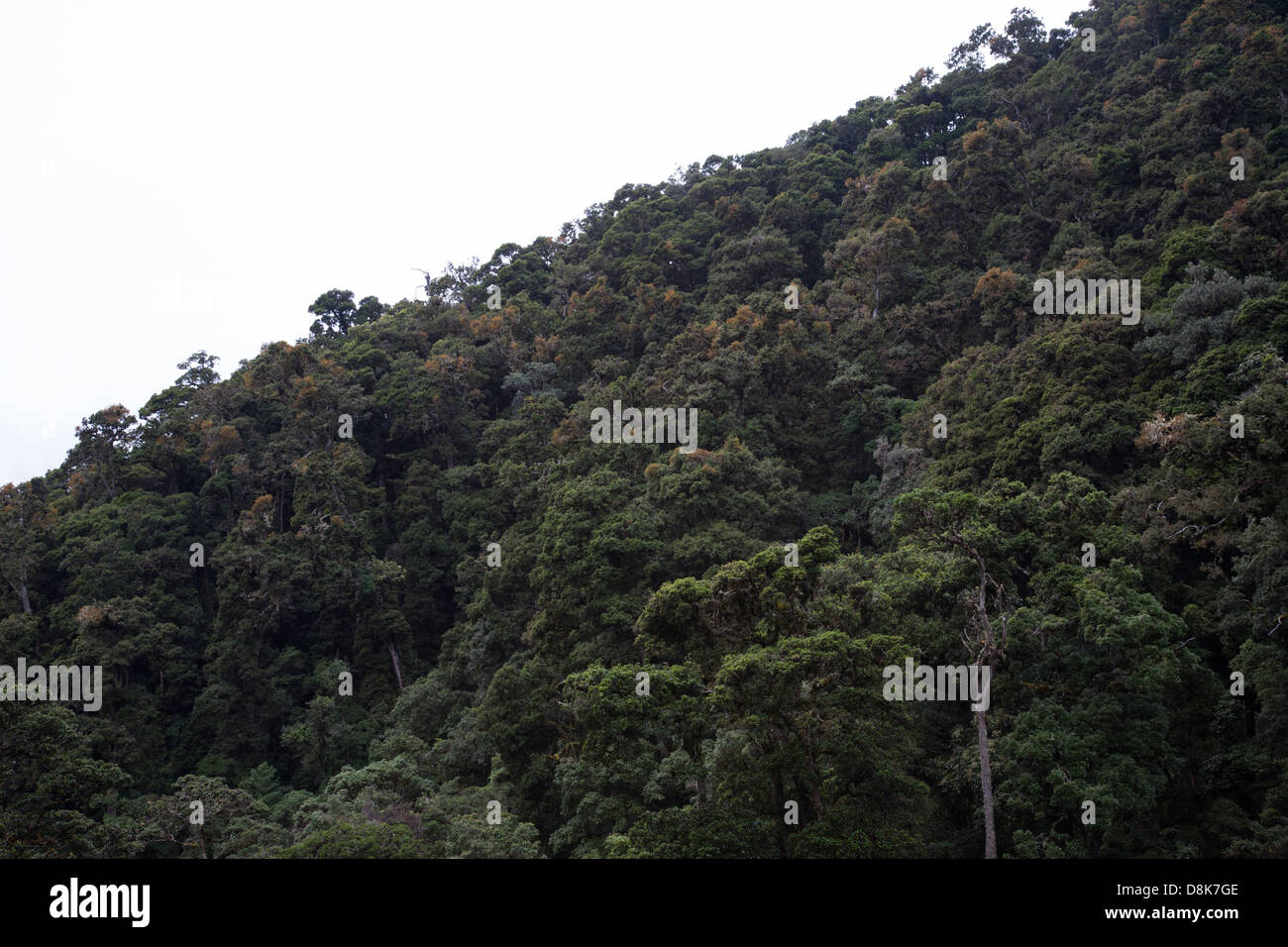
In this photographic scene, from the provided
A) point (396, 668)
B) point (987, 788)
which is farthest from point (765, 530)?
point (396, 668)

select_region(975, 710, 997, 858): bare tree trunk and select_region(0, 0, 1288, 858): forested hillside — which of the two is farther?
select_region(0, 0, 1288, 858): forested hillside

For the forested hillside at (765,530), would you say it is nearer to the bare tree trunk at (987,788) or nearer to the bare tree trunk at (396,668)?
the bare tree trunk at (987,788)

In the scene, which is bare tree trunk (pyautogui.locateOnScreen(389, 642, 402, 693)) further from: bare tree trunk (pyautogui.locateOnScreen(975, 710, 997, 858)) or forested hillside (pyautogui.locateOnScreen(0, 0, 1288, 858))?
bare tree trunk (pyautogui.locateOnScreen(975, 710, 997, 858))

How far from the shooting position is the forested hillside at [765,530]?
38.5 feet

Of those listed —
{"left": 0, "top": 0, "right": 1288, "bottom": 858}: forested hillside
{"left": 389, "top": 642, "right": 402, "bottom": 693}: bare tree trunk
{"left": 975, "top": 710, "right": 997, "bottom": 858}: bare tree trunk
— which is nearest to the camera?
{"left": 975, "top": 710, "right": 997, "bottom": 858}: bare tree trunk

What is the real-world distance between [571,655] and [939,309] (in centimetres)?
1830

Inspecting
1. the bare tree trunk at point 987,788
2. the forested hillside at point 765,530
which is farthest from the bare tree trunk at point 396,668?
the bare tree trunk at point 987,788

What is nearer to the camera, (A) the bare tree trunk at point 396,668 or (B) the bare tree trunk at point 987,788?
(B) the bare tree trunk at point 987,788

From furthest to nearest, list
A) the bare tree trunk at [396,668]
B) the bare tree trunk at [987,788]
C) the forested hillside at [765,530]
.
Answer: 1. the bare tree trunk at [396,668]
2. the forested hillside at [765,530]
3. the bare tree trunk at [987,788]

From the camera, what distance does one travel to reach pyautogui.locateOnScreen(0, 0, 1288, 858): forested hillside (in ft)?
38.5

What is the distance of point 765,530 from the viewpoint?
2173cm

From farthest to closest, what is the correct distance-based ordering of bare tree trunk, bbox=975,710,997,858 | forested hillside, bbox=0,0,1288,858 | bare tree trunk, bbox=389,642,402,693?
bare tree trunk, bbox=389,642,402,693
forested hillside, bbox=0,0,1288,858
bare tree trunk, bbox=975,710,997,858

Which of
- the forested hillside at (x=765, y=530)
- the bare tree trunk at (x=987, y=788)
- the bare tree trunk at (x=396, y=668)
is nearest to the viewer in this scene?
the bare tree trunk at (x=987, y=788)

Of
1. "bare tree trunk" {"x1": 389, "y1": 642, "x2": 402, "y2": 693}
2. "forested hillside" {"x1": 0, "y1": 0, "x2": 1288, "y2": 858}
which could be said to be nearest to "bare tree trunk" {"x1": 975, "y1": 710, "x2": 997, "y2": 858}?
"forested hillside" {"x1": 0, "y1": 0, "x2": 1288, "y2": 858}
